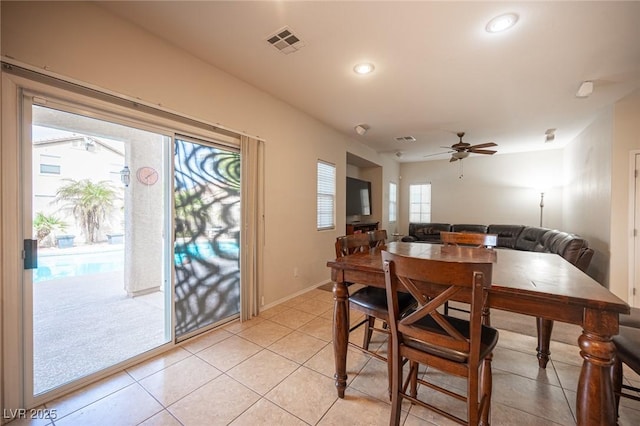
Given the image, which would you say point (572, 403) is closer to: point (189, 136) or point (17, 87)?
point (189, 136)

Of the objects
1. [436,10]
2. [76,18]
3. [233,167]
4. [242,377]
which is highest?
[436,10]

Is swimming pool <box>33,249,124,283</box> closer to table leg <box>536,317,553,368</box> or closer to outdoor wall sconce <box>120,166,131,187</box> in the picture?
outdoor wall sconce <box>120,166,131,187</box>

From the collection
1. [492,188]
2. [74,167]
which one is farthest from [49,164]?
[492,188]

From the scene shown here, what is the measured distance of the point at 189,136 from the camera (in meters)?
2.34

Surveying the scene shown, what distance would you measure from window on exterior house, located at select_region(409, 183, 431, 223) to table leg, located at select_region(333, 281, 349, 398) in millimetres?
6392

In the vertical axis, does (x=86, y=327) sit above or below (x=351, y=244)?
below

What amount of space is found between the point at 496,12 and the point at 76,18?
288 centimetres

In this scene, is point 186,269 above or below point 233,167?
below

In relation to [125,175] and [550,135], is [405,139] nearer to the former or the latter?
[550,135]

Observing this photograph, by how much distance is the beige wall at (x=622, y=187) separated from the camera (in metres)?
3.01

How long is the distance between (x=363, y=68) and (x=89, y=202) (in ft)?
13.0

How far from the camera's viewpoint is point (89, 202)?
133 inches

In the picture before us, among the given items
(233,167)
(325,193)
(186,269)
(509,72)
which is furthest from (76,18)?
(509,72)

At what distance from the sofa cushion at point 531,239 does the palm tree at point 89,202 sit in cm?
718
